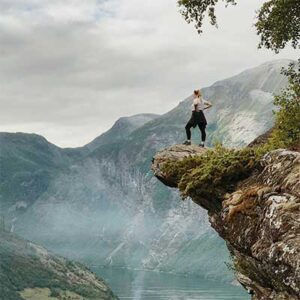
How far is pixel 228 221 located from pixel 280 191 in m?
2.60

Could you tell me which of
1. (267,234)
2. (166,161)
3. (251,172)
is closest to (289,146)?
(251,172)

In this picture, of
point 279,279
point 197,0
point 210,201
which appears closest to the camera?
point 279,279

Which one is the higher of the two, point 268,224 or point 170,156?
point 170,156

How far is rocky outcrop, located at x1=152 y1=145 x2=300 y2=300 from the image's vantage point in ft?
56.0

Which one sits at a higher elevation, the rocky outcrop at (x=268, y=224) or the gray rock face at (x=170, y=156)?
the gray rock face at (x=170, y=156)

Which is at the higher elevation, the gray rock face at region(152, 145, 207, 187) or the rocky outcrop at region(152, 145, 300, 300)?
the gray rock face at region(152, 145, 207, 187)

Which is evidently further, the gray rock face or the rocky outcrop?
the gray rock face

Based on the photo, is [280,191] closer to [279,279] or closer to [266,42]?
[279,279]

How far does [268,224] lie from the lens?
18.3 meters

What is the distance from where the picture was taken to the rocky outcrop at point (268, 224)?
1708 centimetres

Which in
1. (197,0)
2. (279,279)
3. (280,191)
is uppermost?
(197,0)

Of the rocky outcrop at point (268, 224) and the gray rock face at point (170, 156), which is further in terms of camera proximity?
the gray rock face at point (170, 156)

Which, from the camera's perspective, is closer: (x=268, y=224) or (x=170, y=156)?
(x=268, y=224)

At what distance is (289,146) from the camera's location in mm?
25172
